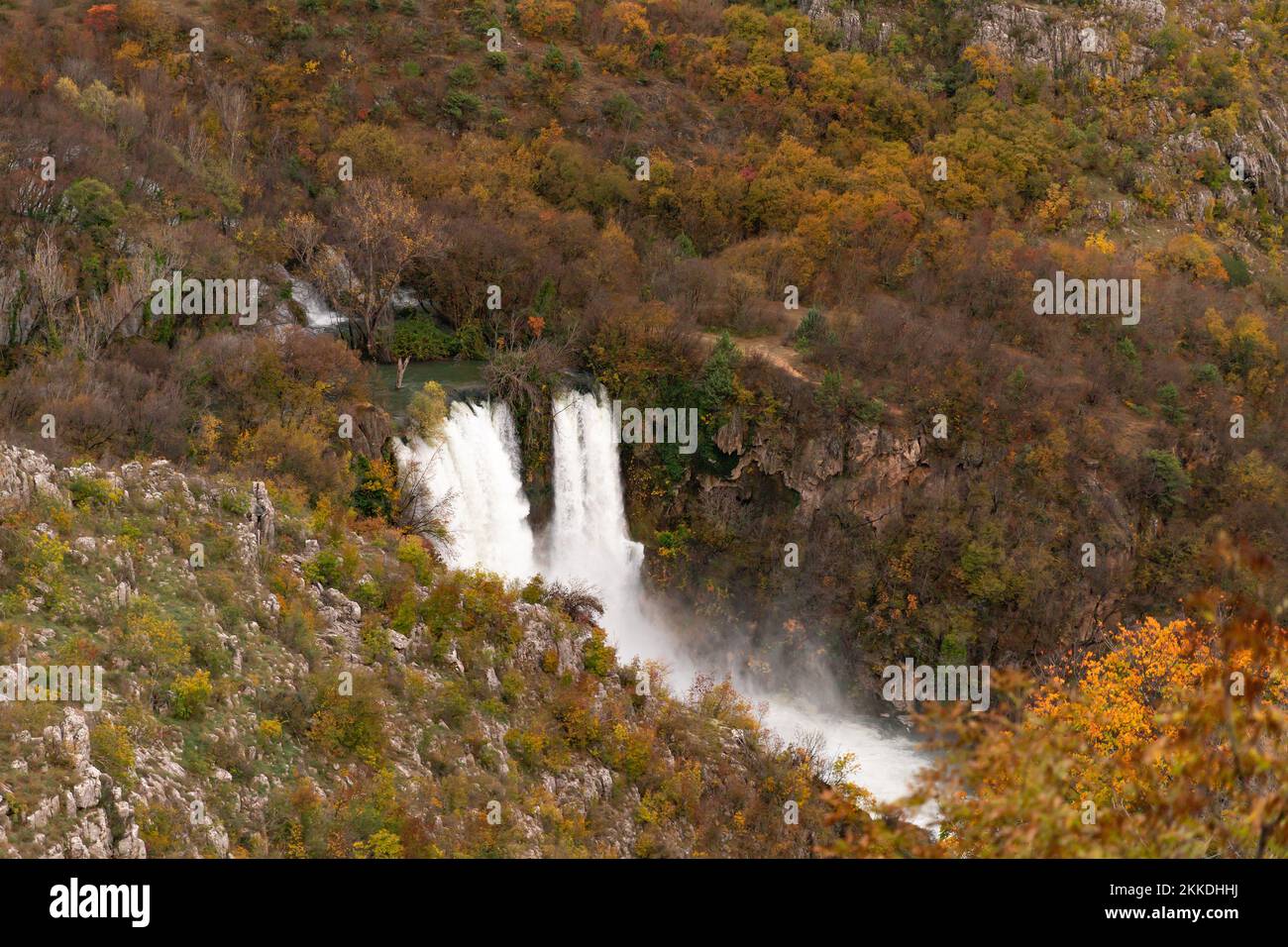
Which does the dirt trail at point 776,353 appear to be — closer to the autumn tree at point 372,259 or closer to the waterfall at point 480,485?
the waterfall at point 480,485

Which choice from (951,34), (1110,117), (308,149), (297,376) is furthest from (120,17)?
(1110,117)

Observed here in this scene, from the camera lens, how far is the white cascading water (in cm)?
3731

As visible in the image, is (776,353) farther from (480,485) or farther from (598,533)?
(480,485)

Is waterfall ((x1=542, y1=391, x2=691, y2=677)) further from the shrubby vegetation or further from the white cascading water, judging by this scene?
the shrubby vegetation

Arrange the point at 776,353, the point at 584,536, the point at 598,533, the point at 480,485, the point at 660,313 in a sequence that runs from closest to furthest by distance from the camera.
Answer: the point at 480,485, the point at 584,536, the point at 598,533, the point at 660,313, the point at 776,353

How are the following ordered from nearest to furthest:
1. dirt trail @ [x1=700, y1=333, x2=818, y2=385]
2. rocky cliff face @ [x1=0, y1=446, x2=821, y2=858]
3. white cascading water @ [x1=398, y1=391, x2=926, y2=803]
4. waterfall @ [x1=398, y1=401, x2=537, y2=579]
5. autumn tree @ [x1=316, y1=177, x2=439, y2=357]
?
rocky cliff face @ [x1=0, y1=446, x2=821, y2=858]
waterfall @ [x1=398, y1=401, x2=537, y2=579]
white cascading water @ [x1=398, y1=391, x2=926, y2=803]
autumn tree @ [x1=316, y1=177, x2=439, y2=357]
dirt trail @ [x1=700, y1=333, x2=818, y2=385]

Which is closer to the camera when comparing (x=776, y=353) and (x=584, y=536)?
(x=584, y=536)

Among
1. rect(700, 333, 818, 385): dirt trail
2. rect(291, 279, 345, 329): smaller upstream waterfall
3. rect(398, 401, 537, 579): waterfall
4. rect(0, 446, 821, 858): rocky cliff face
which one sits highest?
rect(291, 279, 345, 329): smaller upstream waterfall

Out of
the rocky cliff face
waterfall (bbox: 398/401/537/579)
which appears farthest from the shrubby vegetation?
waterfall (bbox: 398/401/537/579)

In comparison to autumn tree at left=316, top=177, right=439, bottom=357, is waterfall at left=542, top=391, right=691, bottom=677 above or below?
below

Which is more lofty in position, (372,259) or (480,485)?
(372,259)

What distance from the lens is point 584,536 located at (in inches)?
1662

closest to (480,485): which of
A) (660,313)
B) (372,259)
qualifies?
(372,259)

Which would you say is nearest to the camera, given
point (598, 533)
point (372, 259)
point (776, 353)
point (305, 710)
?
point (305, 710)
